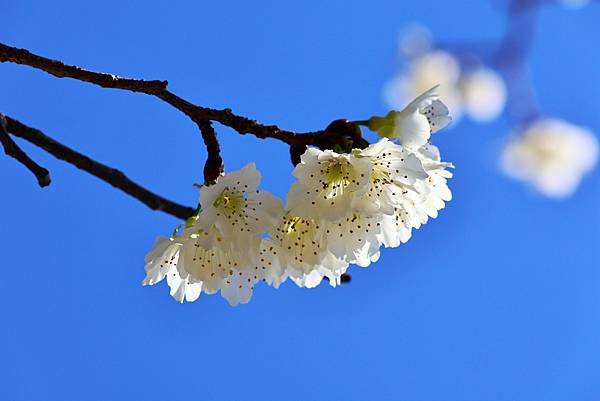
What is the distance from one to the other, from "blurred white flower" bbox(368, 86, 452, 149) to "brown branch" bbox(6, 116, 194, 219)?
0.65m

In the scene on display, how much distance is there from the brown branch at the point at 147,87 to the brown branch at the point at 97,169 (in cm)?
58

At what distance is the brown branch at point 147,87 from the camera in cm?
123

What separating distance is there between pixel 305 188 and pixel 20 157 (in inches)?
26.0

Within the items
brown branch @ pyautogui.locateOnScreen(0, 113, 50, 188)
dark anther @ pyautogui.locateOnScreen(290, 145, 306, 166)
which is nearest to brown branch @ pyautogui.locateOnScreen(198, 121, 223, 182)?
dark anther @ pyautogui.locateOnScreen(290, 145, 306, 166)

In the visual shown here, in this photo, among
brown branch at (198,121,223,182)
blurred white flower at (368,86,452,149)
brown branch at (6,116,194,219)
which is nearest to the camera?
brown branch at (198,121,223,182)

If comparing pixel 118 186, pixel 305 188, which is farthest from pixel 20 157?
pixel 305 188

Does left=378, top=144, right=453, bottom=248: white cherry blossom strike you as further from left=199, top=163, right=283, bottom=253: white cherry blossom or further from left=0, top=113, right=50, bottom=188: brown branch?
left=0, top=113, right=50, bottom=188: brown branch

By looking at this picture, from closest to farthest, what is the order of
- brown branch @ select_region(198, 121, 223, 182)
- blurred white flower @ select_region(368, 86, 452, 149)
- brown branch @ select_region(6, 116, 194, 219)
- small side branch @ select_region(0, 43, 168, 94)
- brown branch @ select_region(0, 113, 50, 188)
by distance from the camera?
small side branch @ select_region(0, 43, 168, 94) → brown branch @ select_region(198, 121, 223, 182) → blurred white flower @ select_region(368, 86, 452, 149) → brown branch @ select_region(0, 113, 50, 188) → brown branch @ select_region(6, 116, 194, 219)

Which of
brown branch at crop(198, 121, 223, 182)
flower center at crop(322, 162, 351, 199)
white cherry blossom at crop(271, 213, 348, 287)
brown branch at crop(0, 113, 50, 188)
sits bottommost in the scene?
white cherry blossom at crop(271, 213, 348, 287)

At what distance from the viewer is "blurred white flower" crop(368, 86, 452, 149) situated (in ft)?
4.71

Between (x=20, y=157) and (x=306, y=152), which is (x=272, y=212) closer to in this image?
(x=306, y=152)

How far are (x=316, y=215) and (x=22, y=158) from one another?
682 millimetres

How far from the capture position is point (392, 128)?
1.45 meters

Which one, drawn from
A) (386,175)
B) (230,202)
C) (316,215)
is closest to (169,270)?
(230,202)
